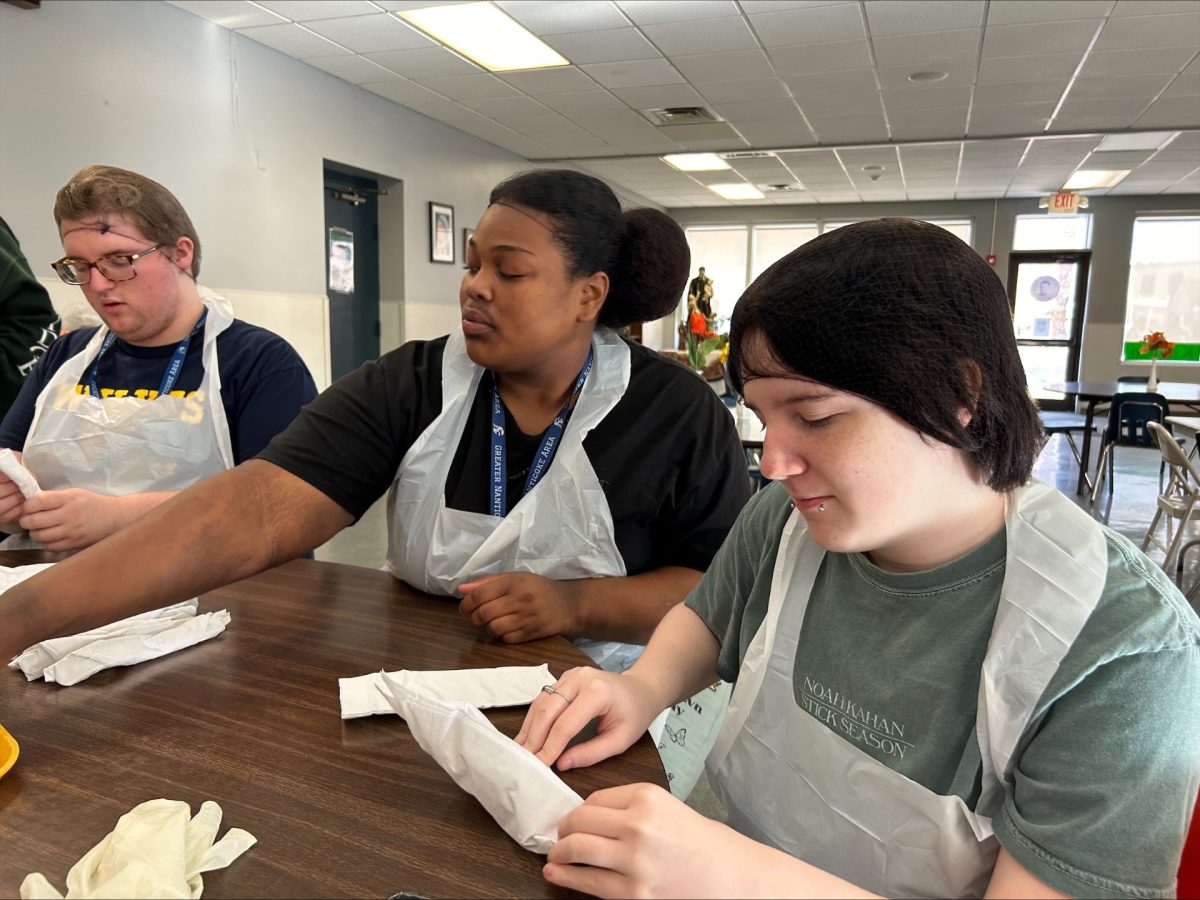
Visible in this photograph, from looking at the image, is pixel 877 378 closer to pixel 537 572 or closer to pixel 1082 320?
pixel 537 572

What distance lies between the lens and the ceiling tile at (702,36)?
4.56 meters

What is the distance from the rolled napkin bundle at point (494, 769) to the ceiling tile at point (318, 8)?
14.9 feet

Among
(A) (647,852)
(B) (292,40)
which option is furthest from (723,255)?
(A) (647,852)

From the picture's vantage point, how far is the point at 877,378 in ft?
2.26

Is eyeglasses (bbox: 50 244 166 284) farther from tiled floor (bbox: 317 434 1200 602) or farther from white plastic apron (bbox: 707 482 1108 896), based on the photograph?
tiled floor (bbox: 317 434 1200 602)

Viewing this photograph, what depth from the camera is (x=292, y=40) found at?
4961 mm

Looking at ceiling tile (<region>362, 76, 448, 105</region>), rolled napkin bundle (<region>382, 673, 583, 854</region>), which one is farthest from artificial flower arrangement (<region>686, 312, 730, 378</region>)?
rolled napkin bundle (<region>382, 673, 583, 854</region>)

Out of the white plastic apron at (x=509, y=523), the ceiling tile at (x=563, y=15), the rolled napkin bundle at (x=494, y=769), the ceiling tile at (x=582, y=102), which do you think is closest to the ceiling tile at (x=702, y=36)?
the ceiling tile at (x=563, y=15)

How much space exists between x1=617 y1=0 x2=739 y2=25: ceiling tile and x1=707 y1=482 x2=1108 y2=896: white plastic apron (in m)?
4.11

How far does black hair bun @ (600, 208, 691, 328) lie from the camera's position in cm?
147

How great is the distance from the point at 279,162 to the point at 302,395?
13.6 feet

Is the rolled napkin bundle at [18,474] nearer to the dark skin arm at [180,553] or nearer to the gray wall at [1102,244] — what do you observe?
the dark skin arm at [180,553]

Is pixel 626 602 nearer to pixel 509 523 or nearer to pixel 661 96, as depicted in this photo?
pixel 509 523

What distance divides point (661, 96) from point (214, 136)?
3.12 meters
